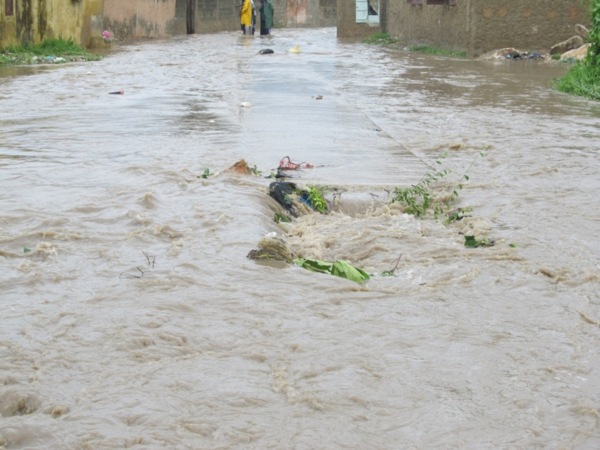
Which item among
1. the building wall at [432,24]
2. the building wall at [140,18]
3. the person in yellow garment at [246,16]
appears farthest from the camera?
the person in yellow garment at [246,16]

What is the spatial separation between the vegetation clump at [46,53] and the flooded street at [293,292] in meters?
8.90

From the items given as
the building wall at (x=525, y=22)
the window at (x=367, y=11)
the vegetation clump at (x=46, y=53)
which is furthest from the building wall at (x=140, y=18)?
the building wall at (x=525, y=22)

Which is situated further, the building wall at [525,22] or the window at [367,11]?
the window at [367,11]

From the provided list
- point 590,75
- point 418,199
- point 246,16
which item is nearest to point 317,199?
point 418,199

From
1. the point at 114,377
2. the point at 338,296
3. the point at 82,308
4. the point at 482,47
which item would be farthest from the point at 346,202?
the point at 482,47

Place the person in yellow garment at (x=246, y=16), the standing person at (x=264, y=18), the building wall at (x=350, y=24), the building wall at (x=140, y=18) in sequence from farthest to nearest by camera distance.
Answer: the standing person at (x=264, y=18)
the person in yellow garment at (x=246, y=16)
the building wall at (x=350, y=24)
the building wall at (x=140, y=18)

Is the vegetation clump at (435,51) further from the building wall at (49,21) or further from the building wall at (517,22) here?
the building wall at (49,21)

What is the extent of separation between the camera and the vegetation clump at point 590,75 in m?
11.6

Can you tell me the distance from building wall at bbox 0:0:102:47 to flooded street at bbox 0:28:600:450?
10.1m

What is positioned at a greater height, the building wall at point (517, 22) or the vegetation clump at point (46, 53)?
the building wall at point (517, 22)

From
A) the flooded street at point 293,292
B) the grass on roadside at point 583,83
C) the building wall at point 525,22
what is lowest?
the flooded street at point 293,292

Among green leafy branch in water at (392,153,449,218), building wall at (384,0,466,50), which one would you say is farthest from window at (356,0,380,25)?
green leafy branch in water at (392,153,449,218)

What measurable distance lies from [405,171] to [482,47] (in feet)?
40.4

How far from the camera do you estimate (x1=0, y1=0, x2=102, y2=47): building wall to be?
18.4m
